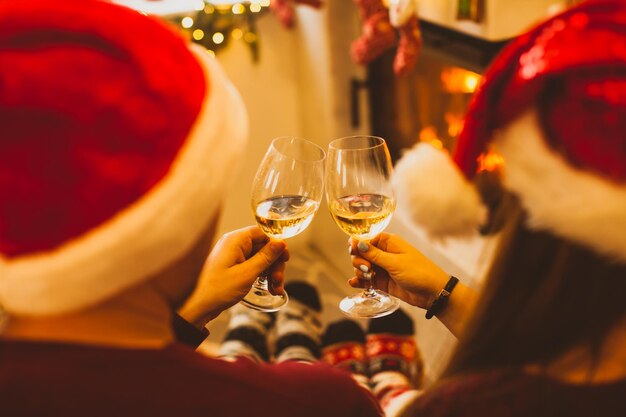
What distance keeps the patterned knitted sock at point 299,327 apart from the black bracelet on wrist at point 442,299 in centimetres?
62

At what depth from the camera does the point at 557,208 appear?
64 centimetres

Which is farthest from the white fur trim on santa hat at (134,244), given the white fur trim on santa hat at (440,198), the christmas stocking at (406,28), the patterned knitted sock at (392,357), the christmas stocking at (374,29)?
the christmas stocking at (374,29)

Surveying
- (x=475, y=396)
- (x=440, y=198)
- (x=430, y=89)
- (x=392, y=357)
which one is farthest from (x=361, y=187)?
(x=430, y=89)

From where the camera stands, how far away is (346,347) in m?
1.74

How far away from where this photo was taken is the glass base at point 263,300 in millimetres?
1140

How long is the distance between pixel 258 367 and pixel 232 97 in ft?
0.99

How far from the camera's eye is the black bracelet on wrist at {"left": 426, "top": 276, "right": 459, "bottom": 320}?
1086 millimetres

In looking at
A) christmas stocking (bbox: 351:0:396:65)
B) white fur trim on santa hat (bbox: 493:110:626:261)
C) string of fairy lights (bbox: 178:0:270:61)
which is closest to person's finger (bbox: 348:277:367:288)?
white fur trim on santa hat (bbox: 493:110:626:261)

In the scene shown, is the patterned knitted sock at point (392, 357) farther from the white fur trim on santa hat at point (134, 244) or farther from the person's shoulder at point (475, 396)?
the white fur trim on santa hat at point (134, 244)

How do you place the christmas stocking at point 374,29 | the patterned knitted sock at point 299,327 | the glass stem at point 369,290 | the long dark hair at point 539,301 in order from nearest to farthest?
the long dark hair at point 539,301 < the glass stem at point 369,290 < the patterned knitted sock at point 299,327 < the christmas stocking at point 374,29

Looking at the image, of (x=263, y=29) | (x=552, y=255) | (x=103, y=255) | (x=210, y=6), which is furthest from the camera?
(x=263, y=29)

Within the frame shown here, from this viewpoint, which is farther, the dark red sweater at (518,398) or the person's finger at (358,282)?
the person's finger at (358,282)

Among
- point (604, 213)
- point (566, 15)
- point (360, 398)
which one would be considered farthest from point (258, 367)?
point (566, 15)

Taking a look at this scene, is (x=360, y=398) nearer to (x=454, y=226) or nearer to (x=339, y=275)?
(x=454, y=226)
